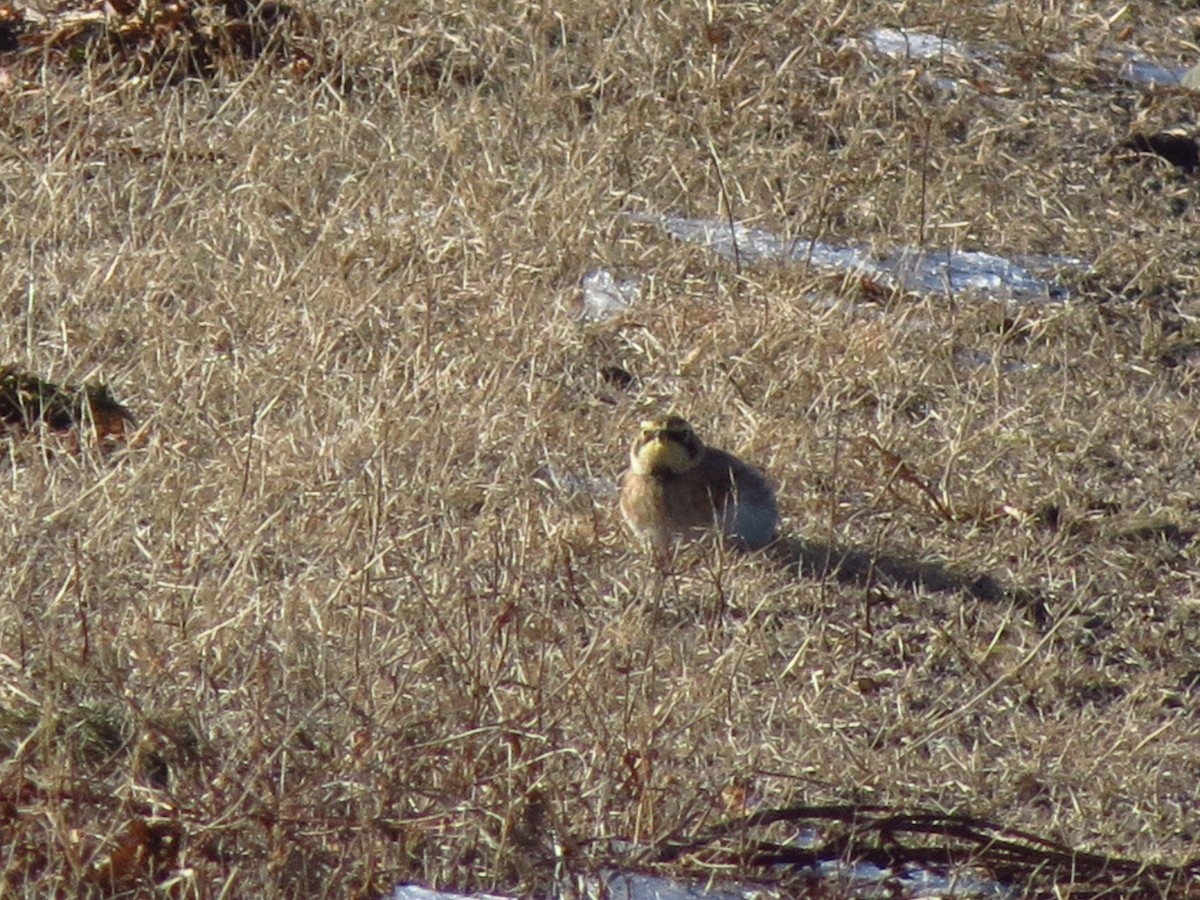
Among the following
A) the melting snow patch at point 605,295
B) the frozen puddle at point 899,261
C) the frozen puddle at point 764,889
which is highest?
the frozen puddle at point 764,889

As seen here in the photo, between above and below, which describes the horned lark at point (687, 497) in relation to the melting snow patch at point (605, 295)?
above

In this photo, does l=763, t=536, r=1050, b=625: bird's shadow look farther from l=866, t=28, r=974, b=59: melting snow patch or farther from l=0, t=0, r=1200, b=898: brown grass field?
l=866, t=28, r=974, b=59: melting snow patch

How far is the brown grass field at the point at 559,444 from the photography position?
171 inches

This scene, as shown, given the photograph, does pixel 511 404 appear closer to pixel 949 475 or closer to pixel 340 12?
pixel 949 475

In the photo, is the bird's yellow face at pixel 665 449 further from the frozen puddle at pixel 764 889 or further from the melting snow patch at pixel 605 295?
the frozen puddle at pixel 764 889

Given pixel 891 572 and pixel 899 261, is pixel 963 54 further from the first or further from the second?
pixel 891 572

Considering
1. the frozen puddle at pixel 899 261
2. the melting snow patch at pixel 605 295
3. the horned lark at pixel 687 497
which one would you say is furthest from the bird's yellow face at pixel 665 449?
the frozen puddle at pixel 899 261

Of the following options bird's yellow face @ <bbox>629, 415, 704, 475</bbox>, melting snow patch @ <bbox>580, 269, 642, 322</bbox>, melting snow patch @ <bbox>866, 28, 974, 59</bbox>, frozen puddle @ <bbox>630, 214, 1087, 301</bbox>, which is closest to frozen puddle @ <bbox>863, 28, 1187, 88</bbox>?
melting snow patch @ <bbox>866, 28, 974, 59</bbox>

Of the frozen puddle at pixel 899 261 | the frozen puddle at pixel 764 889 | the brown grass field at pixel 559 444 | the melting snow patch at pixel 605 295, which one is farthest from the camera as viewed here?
the frozen puddle at pixel 899 261

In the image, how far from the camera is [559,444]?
6.53 meters

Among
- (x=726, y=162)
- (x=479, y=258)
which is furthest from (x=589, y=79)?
(x=479, y=258)

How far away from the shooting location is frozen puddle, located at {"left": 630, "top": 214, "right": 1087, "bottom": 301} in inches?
301

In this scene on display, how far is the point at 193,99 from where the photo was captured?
342 inches

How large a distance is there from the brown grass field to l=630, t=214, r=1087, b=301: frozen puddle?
0.08 metres
